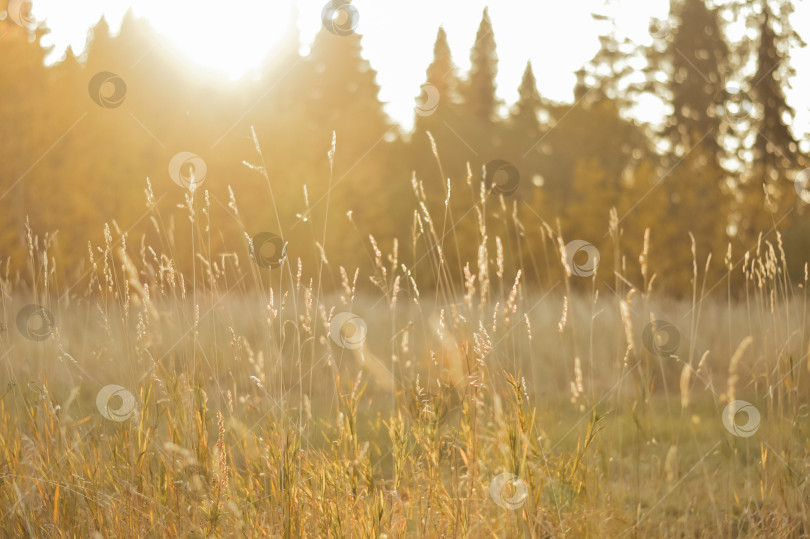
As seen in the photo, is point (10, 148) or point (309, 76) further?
point (309, 76)

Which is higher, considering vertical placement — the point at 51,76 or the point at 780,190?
the point at 51,76

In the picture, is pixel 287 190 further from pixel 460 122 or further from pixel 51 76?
pixel 460 122

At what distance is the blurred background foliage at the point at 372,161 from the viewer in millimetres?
12805

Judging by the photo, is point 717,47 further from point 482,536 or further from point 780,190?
point 482,536

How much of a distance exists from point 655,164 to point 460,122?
51.5ft

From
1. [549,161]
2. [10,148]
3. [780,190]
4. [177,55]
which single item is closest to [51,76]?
[10,148]

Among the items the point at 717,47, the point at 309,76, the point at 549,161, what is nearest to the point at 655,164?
the point at 717,47

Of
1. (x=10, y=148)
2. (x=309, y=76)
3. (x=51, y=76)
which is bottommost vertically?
(x=10, y=148)

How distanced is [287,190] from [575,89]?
16038 mm

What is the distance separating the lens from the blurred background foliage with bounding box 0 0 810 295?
42.0ft

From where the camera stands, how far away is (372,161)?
1977cm

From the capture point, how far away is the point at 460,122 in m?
35.3

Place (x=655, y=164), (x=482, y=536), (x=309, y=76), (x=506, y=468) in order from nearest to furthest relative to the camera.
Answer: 1. (x=506, y=468)
2. (x=482, y=536)
3. (x=655, y=164)
4. (x=309, y=76)

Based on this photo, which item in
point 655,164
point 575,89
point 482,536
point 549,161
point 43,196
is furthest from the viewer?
point 549,161
